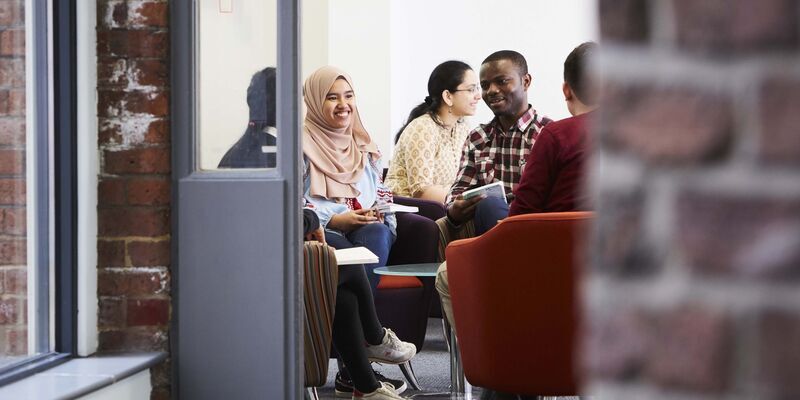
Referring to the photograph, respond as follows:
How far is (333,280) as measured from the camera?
327cm

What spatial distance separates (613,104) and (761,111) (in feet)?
0.30

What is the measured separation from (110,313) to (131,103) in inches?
20.5

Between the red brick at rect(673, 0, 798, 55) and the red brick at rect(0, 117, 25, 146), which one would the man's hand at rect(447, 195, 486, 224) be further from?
the red brick at rect(673, 0, 798, 55)

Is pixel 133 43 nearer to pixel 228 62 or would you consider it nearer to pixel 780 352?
pixel 228 62

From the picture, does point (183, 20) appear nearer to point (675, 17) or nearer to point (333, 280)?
point (333, 280)

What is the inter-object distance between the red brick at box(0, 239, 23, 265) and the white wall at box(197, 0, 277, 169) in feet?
1.71

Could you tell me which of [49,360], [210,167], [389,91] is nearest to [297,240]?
[210,167]

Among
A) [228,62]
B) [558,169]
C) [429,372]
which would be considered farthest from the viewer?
[429,372]

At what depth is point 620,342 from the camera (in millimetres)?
712

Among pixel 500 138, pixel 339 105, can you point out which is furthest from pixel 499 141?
pixel 339 105

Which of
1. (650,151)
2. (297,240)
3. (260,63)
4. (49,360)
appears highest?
(260,63)

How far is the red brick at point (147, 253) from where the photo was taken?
8.95ft

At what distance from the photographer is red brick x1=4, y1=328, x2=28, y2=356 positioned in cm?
239

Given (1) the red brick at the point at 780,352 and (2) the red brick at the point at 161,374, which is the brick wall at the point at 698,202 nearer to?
A: (1) the red brick at the point at 780,352
